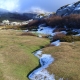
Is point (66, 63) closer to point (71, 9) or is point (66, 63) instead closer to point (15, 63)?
point (15, 63)

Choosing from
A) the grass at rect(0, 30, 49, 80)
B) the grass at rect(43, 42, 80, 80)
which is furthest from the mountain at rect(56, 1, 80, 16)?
the grass at rect(0, 30, 49, 80)

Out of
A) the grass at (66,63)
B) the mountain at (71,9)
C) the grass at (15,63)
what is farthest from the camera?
the mountain at (71,9)

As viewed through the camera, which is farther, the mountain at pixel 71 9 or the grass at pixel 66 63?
the mountain at pixel 71 9

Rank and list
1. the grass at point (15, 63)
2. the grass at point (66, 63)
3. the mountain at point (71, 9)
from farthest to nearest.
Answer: the mountain at point (71, 9) → the grass at point (15, 63) → the grass at point (66, 63)

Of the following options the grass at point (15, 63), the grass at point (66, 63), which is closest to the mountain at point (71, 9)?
the grass at point (66, 63)

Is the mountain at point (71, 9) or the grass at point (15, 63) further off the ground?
the mountain at point (71, 9)

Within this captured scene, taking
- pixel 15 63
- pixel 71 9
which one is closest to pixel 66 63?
pixel 15 63

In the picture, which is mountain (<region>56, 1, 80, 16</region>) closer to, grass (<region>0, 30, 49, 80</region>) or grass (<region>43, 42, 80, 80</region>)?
grass (<region>43, 42, 80, 80</region>)

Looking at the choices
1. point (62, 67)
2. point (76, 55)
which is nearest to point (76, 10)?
point (76, 55)

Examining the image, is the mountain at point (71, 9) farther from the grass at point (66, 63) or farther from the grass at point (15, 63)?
the grass at point (15, 63)
